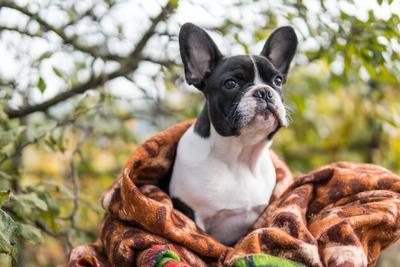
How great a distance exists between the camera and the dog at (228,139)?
1.87 meters

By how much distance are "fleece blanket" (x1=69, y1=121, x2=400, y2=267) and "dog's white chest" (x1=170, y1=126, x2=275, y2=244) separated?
6 cm

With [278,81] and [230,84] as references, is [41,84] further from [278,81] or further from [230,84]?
[278,81]

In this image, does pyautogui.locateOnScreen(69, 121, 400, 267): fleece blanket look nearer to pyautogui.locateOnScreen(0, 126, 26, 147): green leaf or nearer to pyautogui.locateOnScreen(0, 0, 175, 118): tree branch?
pyautogui.locateOnScreen(0, 126, 26, 147): green leaf

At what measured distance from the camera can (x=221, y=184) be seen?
1946 mm

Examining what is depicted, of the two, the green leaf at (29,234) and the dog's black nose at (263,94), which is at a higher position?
the dog's black nose at (263,94)

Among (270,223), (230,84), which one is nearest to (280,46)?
(230,84)

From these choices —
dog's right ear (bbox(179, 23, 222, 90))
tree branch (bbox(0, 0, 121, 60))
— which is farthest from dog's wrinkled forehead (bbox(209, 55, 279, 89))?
tree branch (bbox(0, 0, 121, 60))

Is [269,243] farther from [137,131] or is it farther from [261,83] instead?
[137,131]

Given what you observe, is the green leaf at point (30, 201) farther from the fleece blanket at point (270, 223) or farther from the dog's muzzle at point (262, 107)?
the dog's muzzle at point (262, 107)

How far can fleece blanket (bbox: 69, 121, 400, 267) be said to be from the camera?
5.33 ft

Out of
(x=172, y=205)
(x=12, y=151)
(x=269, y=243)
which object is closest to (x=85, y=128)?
(x=12, y=151)

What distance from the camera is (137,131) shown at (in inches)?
149

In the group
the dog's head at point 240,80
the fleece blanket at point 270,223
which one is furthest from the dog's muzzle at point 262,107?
the fleece blanket at point 270,223

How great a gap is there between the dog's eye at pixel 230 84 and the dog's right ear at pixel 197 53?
5.4 inches
